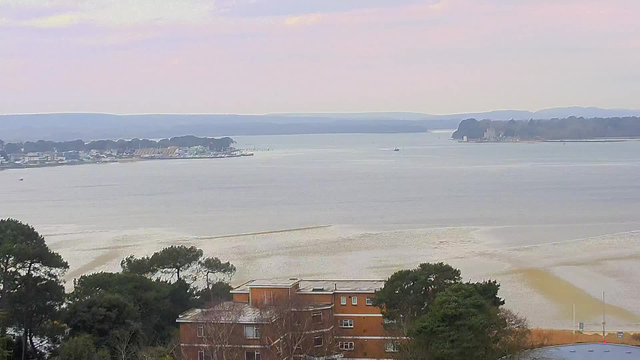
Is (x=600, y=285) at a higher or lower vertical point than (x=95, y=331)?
lower

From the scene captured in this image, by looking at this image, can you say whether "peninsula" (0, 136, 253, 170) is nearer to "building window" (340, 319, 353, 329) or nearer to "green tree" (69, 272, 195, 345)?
"green tree" (69, 272, 195, 345)

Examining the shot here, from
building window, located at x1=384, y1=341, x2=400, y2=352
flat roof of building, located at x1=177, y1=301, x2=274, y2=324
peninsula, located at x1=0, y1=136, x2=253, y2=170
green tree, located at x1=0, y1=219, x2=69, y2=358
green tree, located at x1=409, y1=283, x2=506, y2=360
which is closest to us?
green tree, located at x1=409, y1=283, x2=506, y2=360

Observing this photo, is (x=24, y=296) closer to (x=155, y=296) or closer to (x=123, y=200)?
(x=155, y=296)

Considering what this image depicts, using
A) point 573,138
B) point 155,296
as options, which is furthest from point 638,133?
point 155,296

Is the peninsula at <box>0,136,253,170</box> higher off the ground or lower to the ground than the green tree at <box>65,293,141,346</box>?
lower

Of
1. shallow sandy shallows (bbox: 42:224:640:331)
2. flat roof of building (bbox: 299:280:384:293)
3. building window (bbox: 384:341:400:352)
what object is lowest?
shallow sandy shallows (bbox: 42:224:640:331)

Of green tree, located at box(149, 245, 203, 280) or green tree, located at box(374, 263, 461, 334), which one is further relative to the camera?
green tree, located at box(149, 245, 203, 280)

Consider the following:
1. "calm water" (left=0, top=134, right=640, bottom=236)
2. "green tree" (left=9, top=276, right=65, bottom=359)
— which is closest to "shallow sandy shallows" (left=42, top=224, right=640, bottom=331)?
"calm water" (left=0, top=134, right=640, bottom=236)

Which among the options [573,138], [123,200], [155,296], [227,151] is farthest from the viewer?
[573,138]
